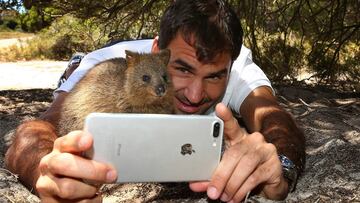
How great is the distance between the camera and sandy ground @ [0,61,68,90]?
11406mm

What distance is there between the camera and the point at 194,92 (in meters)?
3.12

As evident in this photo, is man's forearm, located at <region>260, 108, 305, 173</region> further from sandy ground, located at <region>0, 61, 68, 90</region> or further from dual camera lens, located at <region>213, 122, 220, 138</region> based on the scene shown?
sandy ground, located at <region>0, 61, 68, 90</region>

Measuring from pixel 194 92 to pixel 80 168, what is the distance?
59.6 inches

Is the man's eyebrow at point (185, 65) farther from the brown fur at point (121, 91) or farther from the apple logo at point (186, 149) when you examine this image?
the apple logo at point (186, 149)

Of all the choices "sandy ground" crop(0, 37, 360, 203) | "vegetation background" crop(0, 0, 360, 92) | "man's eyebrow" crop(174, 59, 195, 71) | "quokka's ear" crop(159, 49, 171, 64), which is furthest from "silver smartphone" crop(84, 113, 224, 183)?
"vegetation background" crop(0, 0, 360, 92)

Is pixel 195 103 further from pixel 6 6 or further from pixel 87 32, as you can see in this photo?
pixel 87 32

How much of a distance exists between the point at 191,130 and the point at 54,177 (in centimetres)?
55

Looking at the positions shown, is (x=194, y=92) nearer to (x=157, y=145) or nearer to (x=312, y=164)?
(x=312, y=164)

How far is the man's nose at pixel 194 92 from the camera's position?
3117mm

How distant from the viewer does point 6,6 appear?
23.0ft

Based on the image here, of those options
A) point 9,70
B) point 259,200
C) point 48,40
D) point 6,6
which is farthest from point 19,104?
point 48,40

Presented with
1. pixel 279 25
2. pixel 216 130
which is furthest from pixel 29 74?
pixel 216 130

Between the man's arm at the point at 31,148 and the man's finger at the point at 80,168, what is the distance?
75cm

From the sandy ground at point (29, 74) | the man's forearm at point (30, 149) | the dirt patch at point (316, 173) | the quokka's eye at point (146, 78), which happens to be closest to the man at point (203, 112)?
the man's forearm at point (30, 149)
